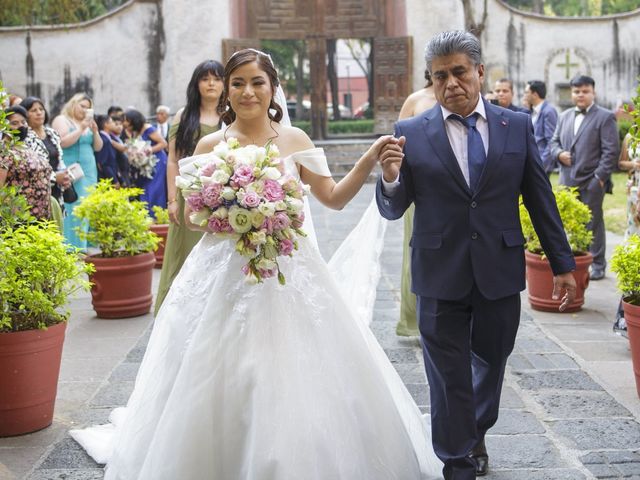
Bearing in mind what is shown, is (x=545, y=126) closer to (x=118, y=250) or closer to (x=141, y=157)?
(x=118, y=250)

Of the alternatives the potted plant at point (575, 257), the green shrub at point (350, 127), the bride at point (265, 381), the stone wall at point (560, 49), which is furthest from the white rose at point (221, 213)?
the green shrub at point (350, 127)

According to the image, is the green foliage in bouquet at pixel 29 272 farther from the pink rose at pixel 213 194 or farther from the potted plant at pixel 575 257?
the potted plant at pixel 575 257

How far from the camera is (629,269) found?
518cm

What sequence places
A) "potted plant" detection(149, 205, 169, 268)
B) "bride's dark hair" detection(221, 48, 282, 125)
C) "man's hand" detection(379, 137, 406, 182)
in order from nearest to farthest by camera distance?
"man's hand" detection(379, 137, 406, 182) → "bride's dark hair" detection(221, 48, 282, 125) → "potted plant" detection(149, 205, 169, 268)

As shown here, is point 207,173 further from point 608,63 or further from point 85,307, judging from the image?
point 608,63

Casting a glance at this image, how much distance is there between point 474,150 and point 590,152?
5681 mm

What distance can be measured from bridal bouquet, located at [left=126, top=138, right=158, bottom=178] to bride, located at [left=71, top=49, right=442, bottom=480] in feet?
26.4

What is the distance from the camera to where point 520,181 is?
3.85m

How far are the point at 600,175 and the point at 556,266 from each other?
17.7ft

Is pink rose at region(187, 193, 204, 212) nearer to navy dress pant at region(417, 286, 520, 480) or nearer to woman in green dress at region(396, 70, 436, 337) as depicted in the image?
navy dress pant at region(417, 286, 520, 480)

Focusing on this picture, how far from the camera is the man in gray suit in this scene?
29.3 ft

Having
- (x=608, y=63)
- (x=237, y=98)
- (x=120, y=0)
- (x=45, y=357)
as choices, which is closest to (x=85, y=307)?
(x=45, y=357)

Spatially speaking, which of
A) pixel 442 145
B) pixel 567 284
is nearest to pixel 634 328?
pixel 567 284

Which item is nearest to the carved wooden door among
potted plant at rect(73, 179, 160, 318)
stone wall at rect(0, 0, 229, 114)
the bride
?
stone wall at rect(0, 0, 229, 114)
